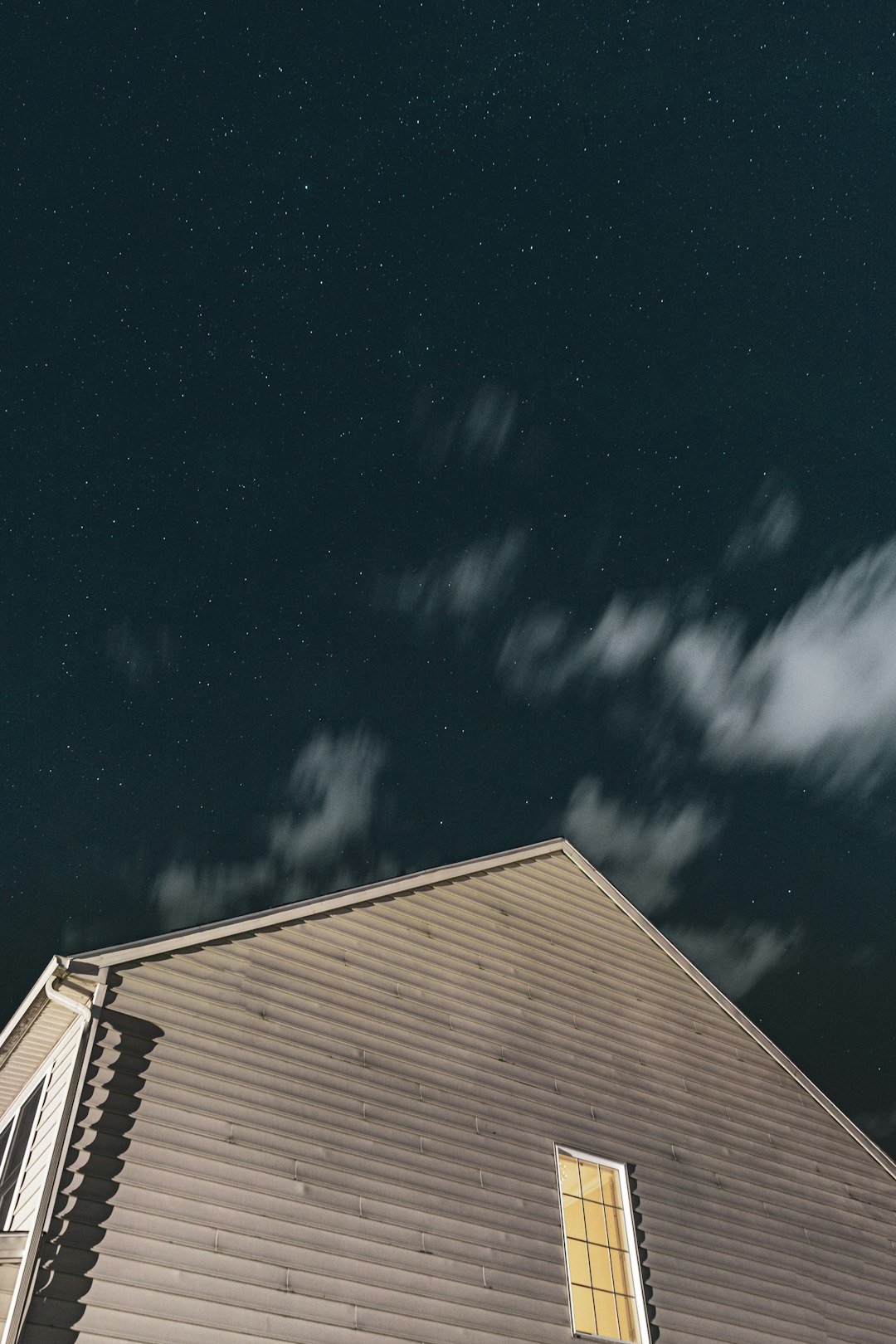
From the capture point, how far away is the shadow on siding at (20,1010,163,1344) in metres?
6.36

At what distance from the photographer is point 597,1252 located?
9.55 m

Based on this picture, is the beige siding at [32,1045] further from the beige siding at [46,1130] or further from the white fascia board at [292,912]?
the white fascia board at [292,912]

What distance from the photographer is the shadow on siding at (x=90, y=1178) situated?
6.36 metres

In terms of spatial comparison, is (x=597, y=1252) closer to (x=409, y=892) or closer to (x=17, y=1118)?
(x=409, y=892)

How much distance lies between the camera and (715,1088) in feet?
39.5

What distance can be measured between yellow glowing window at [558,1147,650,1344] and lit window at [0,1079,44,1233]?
16.1ft

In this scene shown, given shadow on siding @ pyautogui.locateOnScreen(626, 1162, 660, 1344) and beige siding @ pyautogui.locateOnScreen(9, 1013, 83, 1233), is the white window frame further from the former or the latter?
shadow on siding @ pyautogui.locateOnScreen(626, 1162, 660, 1344)

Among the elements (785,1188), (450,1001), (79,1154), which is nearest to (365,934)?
(450,1001)

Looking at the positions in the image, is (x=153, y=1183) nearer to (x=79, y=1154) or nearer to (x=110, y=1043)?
(x=79, y=1154)

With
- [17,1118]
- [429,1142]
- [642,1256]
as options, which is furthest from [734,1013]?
[17,1118]

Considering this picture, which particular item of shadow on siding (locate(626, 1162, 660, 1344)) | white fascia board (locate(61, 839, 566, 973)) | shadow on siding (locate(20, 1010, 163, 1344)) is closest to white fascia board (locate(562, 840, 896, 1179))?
white fascia board (locate(61, 839, 566, 973))

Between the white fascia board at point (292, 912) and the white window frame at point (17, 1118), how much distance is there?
113 cm

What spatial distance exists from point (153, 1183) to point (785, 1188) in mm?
7947

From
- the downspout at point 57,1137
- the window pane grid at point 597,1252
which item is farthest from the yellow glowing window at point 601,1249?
the downspout at point 57,1137
